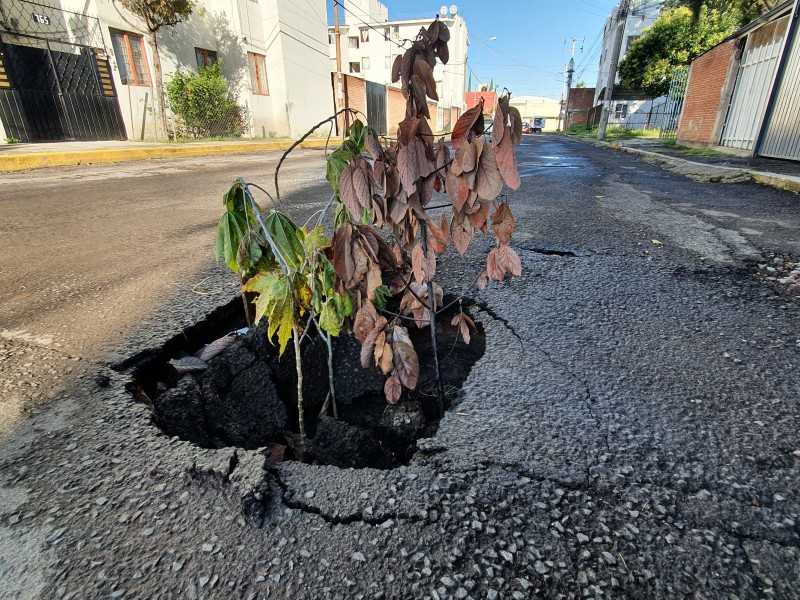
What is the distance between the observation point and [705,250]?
3.06m

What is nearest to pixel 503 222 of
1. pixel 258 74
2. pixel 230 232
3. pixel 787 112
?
pixel 230 232

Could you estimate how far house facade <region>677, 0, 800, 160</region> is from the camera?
7945 mm

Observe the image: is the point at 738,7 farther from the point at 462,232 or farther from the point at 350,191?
the point at 350,191

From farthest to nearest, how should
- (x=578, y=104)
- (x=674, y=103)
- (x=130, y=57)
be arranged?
(x=578, y=104)
(x=674, y=103)
(x=130, y=57)

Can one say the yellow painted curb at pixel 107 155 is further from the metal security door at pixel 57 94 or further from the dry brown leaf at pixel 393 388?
the dry brown leaf at pixel 393 388

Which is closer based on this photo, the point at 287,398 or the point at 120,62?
the point at 287,398

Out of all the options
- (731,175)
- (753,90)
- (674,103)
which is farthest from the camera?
(674,103)

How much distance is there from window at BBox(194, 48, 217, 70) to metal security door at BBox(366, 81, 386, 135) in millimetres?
10916

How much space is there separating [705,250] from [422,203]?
2767 millimetres

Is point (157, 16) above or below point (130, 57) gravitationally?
above

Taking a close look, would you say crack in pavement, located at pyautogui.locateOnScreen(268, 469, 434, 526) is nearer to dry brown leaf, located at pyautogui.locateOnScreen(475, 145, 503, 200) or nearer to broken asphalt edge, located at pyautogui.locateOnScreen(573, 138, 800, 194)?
dry brown leaf, located at pyautogui.locateOnScreen(475, 145, 503, 200)

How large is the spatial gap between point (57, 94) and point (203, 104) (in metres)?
4.10

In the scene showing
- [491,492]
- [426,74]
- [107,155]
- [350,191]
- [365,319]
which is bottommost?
[491,492]

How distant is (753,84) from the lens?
31.2ft
